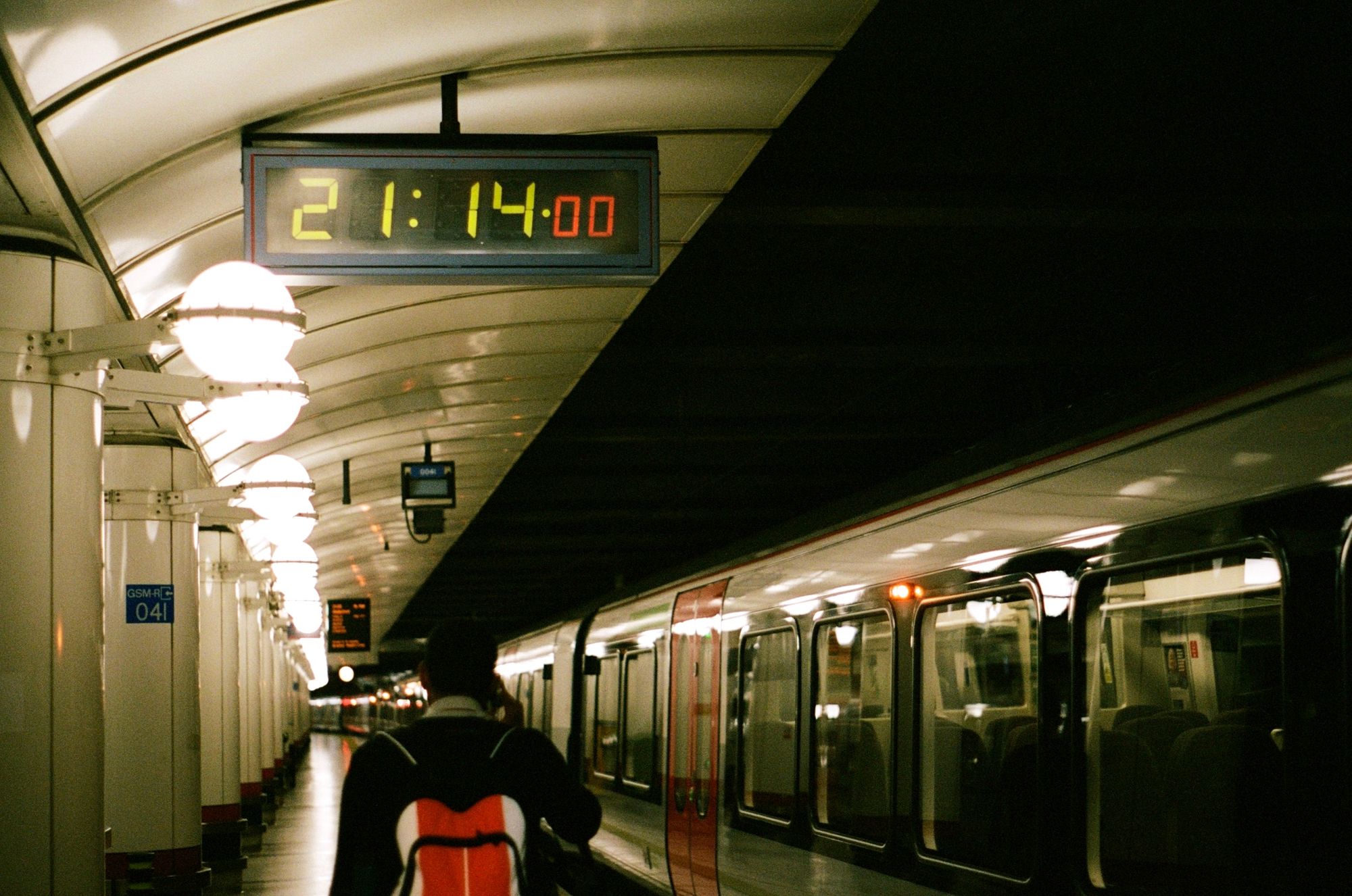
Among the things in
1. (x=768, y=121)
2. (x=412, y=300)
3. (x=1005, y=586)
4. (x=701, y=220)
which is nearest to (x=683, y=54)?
(x=768, y=121)

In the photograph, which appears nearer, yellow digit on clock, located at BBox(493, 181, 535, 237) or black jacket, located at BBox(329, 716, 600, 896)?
black jacket, located at BBox(329, 716, 600, 896)

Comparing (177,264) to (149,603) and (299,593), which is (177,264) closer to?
(149,603)

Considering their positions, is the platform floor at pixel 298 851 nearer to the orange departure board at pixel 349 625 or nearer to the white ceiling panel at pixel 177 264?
the orange departure board at pixel 349 625

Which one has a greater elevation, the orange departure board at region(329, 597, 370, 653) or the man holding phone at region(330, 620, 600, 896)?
the man holding phone at region(330, 620, 600, 896)

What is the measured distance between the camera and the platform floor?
44.8 ft

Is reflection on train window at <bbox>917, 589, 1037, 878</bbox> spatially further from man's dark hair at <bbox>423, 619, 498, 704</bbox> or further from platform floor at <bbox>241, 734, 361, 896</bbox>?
platform floor at <bbox>241, 734, 361, 896</bbox>

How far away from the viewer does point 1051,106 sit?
7801 millimetres

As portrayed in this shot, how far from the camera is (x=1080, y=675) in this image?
16.9 feet

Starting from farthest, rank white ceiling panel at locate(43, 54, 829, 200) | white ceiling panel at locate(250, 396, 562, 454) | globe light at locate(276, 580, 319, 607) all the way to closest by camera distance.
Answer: white ceiling panel at locate(250, 396, 562, 454) → globe light at locate(276, 580, 319, 607) → white ceiling panel at locate(43, 54, 829, 200)

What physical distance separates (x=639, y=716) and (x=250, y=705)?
23.2 feet

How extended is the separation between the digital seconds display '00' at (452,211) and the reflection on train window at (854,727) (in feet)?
8.89

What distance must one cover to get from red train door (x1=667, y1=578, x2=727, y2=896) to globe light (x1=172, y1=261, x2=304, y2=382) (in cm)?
640

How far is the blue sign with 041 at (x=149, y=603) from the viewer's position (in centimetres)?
1005

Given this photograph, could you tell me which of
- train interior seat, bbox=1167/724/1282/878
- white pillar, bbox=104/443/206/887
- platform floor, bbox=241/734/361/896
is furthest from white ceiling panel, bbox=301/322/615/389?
train interior seat, bbox=1167/724/1282/878
